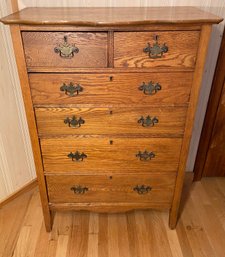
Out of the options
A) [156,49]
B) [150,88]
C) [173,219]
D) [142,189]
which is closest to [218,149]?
[173,219]

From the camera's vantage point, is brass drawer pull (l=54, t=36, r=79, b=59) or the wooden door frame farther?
the wooden door frame

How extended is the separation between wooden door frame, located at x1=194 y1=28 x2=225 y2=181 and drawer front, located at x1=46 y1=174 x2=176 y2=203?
0.56 m

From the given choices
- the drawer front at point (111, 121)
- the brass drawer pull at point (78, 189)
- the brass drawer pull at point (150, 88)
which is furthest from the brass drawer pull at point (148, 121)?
the brass drawer pull at point (78, 189)

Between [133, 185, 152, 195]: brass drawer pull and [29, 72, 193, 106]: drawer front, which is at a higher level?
[29, 72, 193, 106]: drawer front

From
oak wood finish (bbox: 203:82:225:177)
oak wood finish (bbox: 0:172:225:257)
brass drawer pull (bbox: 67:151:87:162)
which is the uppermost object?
brass drawer pull (bbox: 67:151:87:162)

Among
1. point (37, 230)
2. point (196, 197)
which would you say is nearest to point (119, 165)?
point (37, 230)

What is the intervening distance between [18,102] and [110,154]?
737 millimetres

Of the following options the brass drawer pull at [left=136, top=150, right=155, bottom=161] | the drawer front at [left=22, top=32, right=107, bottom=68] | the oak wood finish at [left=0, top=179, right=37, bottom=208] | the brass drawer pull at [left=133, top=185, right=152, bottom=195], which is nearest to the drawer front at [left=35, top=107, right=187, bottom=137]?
the brass drawer pull at [left=136, top=150, right=155, bottom=161]

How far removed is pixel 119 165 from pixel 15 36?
0.78 metres

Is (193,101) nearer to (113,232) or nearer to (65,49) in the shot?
(65,49)

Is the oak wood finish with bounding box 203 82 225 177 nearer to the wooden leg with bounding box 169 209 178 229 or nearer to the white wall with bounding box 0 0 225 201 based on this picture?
the white wall with bounding box 0 0 225 201

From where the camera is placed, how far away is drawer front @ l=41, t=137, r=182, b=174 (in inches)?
49.3

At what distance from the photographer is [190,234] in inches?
Answer: 62.2

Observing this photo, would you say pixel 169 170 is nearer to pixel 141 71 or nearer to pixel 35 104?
pixel 141 71
